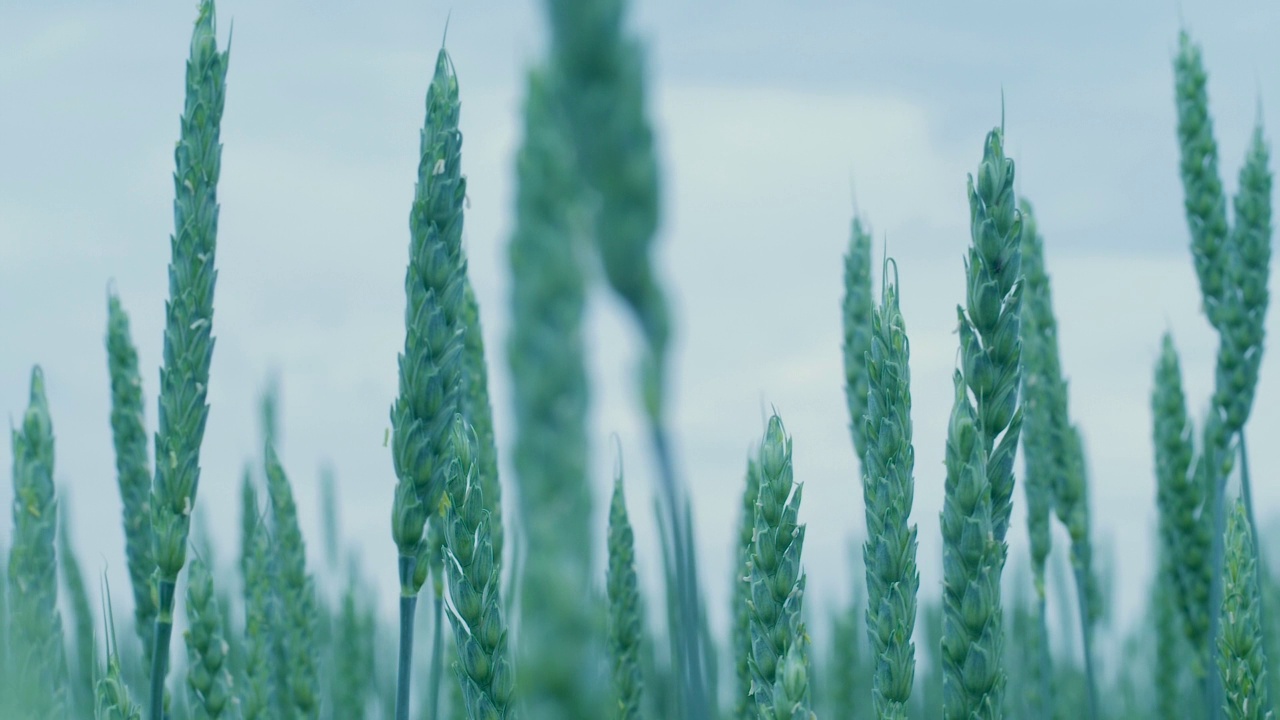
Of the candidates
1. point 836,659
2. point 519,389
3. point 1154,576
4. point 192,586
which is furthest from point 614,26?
point 1154,576

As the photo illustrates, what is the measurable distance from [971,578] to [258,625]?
6.17ft

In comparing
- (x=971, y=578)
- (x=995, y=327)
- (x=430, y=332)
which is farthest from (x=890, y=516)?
(x=430, y=332)

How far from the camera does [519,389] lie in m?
0.79

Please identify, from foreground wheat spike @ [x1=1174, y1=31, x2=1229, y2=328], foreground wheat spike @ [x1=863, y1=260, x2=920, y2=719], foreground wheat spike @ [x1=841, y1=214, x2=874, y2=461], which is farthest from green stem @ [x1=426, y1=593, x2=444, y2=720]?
foreground wheat spike @ [x1=1174, y1=31, x2=1229, y2=328]

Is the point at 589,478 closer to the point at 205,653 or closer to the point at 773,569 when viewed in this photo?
the point at 773,569

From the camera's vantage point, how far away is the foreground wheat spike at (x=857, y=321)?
10.4 feet

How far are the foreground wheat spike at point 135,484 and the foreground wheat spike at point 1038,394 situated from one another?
246cm

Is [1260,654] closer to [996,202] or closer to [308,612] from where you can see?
[996,202]

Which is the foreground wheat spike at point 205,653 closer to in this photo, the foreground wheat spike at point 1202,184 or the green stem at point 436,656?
the green stem at point 436,656

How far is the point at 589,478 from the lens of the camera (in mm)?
774

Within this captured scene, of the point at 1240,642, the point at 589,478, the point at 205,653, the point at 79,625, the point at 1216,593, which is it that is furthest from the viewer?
the point at 79,625

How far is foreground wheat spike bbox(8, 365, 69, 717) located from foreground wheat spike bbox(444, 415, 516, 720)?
0.96 m

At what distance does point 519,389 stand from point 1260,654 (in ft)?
7.83

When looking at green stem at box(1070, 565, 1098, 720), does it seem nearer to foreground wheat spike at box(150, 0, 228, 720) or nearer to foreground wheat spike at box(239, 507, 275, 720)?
foreground wheat spike at box(239, 507, 275, 720)
